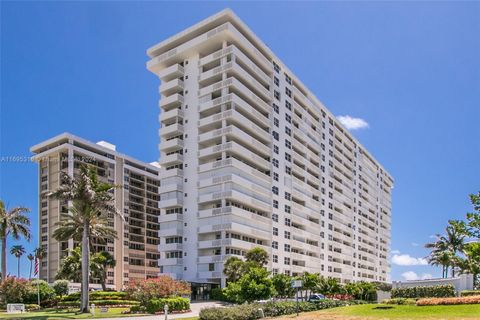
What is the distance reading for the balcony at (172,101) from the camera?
8962 cm

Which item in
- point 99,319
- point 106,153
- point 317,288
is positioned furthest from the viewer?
point 106,153

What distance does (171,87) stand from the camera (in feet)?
298

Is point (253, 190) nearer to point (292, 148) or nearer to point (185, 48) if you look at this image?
point (292, 148)

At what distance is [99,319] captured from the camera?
41.2m

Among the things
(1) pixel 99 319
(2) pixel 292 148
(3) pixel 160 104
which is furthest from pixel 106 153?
(1) pixel 99 319

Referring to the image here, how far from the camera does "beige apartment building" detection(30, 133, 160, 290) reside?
404ft

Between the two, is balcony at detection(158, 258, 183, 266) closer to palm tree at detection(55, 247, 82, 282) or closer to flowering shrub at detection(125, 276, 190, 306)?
palm tree at detection(55, 247, 82, 282)

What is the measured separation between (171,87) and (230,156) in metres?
18.5

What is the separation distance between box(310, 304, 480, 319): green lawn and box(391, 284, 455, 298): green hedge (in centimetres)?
931

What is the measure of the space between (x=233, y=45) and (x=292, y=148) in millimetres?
27265

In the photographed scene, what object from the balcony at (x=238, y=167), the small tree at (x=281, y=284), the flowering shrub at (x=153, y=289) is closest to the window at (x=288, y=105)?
the balcony at (x=238, y=167)

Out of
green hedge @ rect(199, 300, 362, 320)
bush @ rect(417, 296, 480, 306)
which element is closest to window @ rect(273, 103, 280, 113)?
green hedge @ rect(199, 300, 362, 320)

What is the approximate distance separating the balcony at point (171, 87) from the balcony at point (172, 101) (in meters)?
1.50

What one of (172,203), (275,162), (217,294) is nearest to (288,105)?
(275,162)
